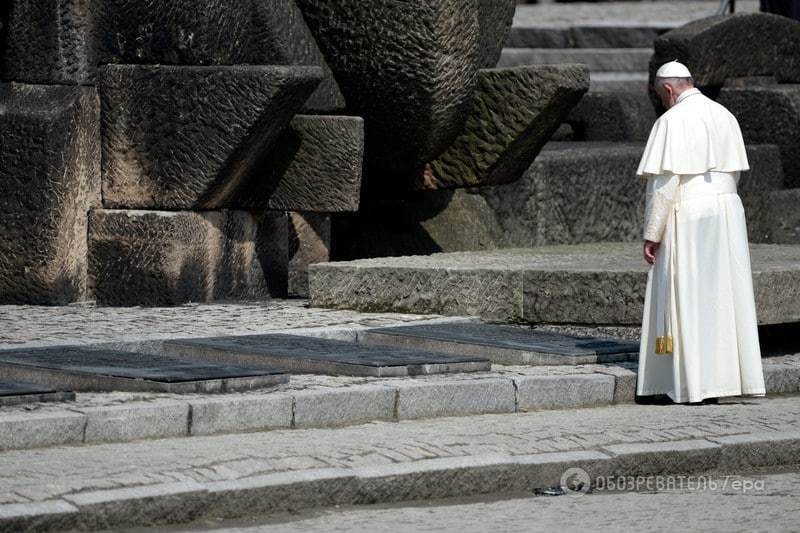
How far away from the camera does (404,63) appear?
35.3 feet

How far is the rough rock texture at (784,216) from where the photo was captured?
13.5 m

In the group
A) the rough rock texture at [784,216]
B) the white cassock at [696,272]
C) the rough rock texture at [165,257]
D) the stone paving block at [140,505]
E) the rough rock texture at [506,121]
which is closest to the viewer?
the stone paving block at [140,505]

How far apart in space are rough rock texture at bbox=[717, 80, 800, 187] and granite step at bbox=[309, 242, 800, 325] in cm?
394

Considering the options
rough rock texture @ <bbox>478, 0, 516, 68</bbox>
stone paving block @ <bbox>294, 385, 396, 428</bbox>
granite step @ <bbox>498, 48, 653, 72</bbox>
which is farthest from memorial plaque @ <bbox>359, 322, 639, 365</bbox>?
granite step @ <bbox>498, 48, 653, 72</bbox>

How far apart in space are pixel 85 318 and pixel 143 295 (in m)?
0.72

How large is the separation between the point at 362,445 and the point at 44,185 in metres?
3.94

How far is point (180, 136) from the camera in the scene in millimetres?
10344

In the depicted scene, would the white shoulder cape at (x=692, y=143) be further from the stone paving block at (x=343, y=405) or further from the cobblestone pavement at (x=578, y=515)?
the cobblestone pavement at (x=578, y=515)

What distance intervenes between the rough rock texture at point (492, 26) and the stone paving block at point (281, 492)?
554 cm

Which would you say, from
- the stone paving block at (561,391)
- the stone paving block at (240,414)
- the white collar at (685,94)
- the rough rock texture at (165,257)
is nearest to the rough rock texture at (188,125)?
the rough rock texture at (165,257)

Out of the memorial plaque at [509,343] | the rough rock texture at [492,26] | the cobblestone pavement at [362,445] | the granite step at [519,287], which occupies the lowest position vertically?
the cobblestone pavement at [362,445]

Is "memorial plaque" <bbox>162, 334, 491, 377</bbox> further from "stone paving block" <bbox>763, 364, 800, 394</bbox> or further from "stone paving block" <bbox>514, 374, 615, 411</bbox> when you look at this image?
"stone paving block" <bbox>763, 364, 800, 394</bbox>

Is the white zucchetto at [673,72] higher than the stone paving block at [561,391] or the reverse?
higher

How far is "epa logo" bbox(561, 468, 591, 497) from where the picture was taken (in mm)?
6785
